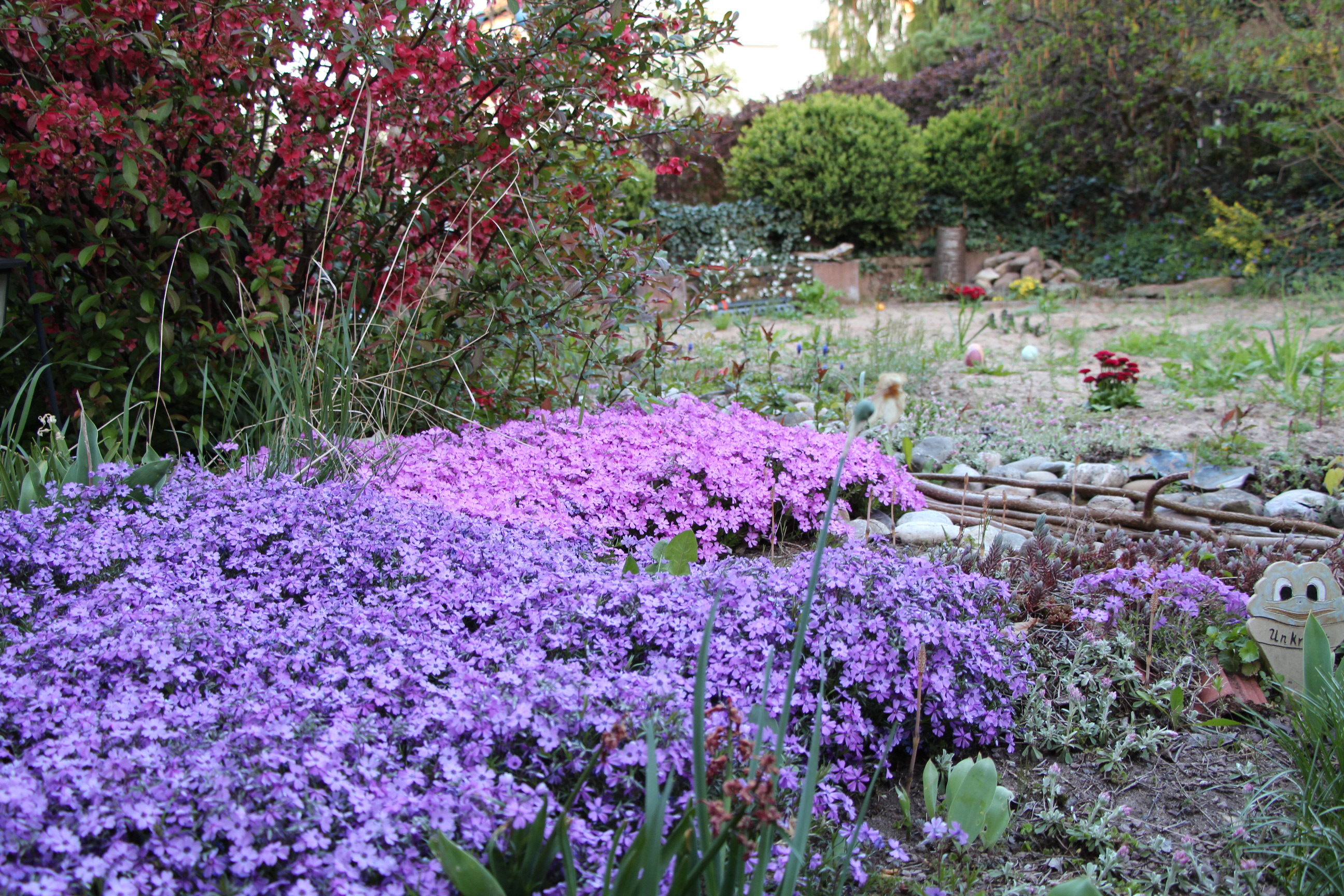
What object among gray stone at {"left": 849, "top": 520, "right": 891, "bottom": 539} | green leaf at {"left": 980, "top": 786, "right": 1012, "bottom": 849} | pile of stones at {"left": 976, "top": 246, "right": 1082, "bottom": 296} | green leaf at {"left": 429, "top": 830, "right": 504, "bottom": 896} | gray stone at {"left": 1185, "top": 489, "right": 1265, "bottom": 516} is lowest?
green leaf at {"left": 980, "top": 786, "right": 1012, "bottom": 849}

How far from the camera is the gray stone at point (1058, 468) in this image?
389cm

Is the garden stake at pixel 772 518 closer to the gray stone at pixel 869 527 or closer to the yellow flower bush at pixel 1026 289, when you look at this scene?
the gray stone at pixel 869 527

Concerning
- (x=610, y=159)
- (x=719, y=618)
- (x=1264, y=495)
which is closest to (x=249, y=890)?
(x=719, y=618)

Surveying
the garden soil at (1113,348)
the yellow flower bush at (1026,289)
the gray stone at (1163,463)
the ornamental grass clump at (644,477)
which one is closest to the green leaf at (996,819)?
the ornamental grass clump at (644,477)

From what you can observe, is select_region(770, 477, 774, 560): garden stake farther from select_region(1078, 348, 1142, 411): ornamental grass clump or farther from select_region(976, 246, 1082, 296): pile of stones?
select_region(976, 246, 1082, 296): pile of stones

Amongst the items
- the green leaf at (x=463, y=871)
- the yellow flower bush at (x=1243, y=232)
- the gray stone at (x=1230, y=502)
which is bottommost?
the gray stone at (x=1230, y=502)

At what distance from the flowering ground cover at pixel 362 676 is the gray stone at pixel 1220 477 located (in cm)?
226

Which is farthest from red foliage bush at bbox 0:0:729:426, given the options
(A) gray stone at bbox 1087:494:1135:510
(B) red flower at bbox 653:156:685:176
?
(A) gray stone at bbox 1087:494:1135:510

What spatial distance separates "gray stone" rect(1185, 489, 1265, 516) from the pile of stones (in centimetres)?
931

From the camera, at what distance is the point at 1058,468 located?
12.9ft

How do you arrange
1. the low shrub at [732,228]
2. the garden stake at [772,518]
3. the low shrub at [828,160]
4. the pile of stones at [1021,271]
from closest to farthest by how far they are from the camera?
1. the garden stake at [772,518]
2. the low shrub at [732,228]
3. the low shrub at [828,160]
4. the pile of stones at [1021,271]

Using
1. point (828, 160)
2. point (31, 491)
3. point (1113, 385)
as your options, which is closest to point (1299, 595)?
point (31, 491)

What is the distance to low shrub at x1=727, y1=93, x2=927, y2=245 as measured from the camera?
1215 cm

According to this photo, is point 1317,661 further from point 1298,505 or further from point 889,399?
point 1298,505
